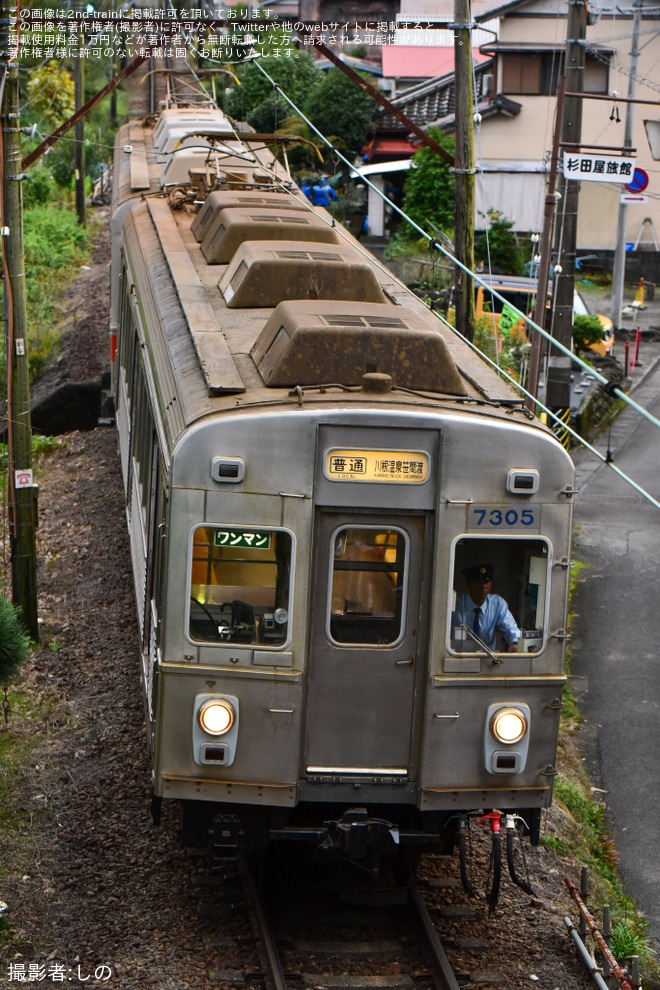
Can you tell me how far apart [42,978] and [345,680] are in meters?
2.10

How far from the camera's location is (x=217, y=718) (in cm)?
693

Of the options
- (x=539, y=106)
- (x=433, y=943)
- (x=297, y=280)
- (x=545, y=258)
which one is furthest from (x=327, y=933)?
(x=539, y=106)

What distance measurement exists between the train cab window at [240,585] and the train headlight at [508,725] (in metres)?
1.16

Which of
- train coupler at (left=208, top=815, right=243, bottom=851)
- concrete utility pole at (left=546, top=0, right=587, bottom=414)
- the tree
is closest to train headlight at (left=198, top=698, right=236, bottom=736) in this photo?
train coupler at (left=208, top=815, right=243, bottom=851)

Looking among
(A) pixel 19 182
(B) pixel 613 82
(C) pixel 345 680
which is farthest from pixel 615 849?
(B) pixel 613 82

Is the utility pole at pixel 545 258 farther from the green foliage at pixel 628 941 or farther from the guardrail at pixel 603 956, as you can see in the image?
the guardrail at pixel 603 956

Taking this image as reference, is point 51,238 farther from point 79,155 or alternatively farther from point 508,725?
point 508,725

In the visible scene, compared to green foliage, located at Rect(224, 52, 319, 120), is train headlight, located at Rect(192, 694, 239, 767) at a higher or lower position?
lower

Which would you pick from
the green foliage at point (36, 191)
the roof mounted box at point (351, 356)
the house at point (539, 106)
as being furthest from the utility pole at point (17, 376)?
the green foliage at point (36, 191)

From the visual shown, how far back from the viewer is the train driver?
7.02 meters

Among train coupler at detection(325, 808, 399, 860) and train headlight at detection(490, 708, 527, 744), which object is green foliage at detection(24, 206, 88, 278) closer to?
train coupler at detection(325, 808, 399, 860)

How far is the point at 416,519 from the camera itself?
6957 millimetres

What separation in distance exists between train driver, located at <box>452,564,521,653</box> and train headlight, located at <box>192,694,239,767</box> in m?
1.21

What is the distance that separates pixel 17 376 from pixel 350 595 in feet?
18.3
